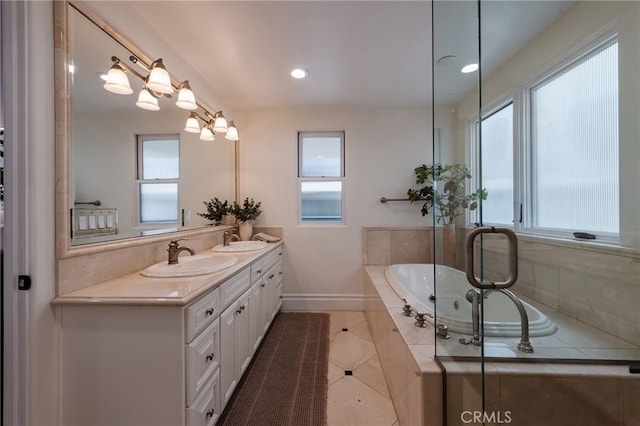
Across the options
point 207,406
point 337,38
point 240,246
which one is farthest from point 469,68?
point 240,246

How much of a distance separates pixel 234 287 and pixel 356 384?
1087 millimetres

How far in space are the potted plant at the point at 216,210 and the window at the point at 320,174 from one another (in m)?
0.92

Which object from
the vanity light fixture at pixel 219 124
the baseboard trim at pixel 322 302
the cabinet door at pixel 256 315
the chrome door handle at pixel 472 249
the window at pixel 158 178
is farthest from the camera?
the baseboard trim at pixel 322 302

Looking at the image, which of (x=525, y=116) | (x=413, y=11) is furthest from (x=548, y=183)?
(x=413, y=11)

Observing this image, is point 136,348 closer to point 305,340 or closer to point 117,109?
point 117,109

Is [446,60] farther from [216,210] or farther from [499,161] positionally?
[216,210]

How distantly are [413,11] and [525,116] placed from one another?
1.11 m

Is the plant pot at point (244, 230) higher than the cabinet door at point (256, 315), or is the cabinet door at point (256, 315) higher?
the plant pot at point (244, 230)

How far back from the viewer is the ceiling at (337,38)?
4.51ft

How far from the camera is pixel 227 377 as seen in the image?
4.66 feet

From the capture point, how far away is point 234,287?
1.53 m

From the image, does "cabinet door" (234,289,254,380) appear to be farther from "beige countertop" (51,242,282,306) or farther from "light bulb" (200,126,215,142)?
"light bulb" (200,126,215,142)

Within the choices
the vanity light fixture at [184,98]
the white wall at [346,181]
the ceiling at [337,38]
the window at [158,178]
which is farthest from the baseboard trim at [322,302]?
the ceiling at [337,38]

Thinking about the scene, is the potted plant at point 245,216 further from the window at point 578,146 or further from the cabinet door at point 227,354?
the window at point 578,146
